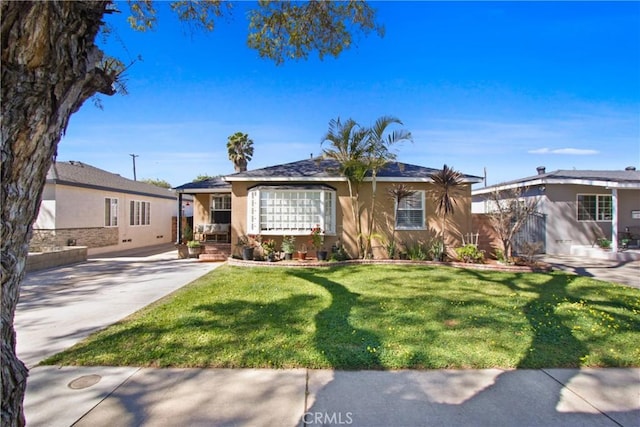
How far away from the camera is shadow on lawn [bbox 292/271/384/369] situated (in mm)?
3830

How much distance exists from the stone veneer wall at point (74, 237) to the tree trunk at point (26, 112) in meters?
12.5

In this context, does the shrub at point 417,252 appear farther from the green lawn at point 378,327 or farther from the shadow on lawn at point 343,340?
the shadow on lawn at point 343,340

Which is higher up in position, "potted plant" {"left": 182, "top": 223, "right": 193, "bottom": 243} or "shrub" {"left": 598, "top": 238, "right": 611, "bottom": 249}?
"potted plant" {"left": 182, "top": 223, "right": 193, "bottom": 243}

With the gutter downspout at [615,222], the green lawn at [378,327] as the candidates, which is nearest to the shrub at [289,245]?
the green lawn at [378,327]

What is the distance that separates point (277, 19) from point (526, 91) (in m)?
10.9

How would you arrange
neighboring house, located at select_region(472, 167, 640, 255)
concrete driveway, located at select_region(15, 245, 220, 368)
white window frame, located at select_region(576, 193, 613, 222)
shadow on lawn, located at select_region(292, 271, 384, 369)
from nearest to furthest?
shadow on lawn, located at select_region(292, 271, 384, 369) → concrete driveway, located at select_region(15, 245, 220, 368) → neighboring house, located at select_region(472, 167, 640, 255) → white window frame, located at select_region(576, 193, 613, 222)

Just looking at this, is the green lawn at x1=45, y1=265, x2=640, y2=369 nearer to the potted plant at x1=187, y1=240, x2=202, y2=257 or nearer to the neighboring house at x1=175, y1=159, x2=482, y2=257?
the neighboring house at x1=175, y1=159, x2=482, y2=257

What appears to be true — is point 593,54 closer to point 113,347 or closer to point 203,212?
point 113,347

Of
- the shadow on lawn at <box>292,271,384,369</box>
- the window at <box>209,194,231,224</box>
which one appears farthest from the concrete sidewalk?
the window at <box>209,194,231,224</box>

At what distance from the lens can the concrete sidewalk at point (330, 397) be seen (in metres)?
2.81

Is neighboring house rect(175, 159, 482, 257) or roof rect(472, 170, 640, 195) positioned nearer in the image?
neighboring house rect(175, 159, 482, 257)

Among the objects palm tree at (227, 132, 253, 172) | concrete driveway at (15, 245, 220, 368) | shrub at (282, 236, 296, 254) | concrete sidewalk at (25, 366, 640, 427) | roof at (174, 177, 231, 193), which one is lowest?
concrete sidewalk at (25, 366, 640, 427)

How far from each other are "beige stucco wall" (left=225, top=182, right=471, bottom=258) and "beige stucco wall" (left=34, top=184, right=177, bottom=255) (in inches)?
251

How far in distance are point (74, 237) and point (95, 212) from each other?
161 centimetres
